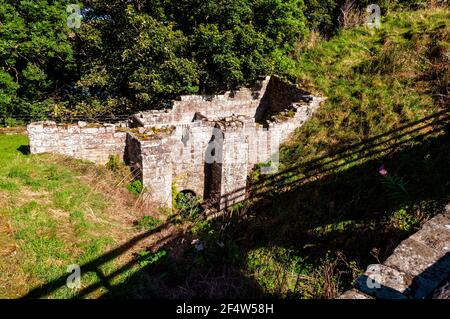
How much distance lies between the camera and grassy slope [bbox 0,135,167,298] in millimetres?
7359

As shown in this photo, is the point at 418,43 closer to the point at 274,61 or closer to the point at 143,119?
the point at 274,61

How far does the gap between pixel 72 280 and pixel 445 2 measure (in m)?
19.0

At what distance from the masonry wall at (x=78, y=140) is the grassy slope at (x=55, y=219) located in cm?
31

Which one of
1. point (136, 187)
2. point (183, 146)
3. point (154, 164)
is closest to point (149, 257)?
point (136, 187)

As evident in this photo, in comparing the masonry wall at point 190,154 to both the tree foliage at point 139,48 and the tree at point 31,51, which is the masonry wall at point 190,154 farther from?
the tree at point 31,51

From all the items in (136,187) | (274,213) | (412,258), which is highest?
(136,187)

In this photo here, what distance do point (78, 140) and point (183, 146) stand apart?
303 cm

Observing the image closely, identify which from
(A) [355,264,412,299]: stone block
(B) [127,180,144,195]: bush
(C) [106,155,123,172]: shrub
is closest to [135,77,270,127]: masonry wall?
(C) [106,155,123,172]: shrub

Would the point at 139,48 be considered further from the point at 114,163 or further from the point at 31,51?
the point at 114,163

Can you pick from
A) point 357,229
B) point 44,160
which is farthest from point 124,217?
point 357,229

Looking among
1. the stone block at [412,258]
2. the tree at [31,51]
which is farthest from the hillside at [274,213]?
the tree at [31,51]

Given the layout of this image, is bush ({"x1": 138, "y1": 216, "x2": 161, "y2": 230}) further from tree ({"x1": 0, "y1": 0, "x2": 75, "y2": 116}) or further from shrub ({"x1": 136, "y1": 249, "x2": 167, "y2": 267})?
tree ({"x1": 0, "y1": 0, "x2": 75, "y2": 116})

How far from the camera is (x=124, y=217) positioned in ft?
30.9

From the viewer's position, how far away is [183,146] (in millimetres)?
11344
